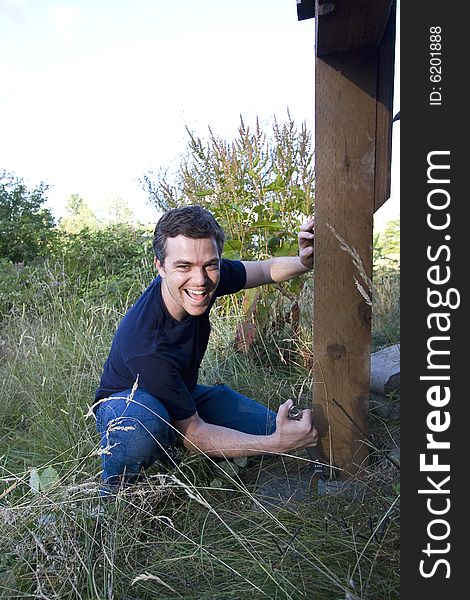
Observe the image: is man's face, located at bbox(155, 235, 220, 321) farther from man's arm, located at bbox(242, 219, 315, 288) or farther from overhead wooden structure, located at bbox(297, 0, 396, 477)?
overhead wooden structure, located at bbox(297, 0, 396, 477)

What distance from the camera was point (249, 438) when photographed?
2041 mm

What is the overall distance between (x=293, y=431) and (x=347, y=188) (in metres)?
0.82

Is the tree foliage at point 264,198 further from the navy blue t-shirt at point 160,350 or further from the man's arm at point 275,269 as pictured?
the navy blue t-shirt at point 160,350

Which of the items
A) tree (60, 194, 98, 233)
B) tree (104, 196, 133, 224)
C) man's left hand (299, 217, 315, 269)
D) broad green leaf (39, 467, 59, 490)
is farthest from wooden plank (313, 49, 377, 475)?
tree (60, 194, 98, 233)

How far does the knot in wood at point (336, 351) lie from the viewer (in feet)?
6.15

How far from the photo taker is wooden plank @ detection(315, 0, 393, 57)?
4.93ft

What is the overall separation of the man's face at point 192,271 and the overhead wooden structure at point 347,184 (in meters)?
0.50

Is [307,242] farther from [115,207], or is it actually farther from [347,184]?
[115,207]

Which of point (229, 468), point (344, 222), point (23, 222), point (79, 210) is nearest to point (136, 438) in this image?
point (229, 468)

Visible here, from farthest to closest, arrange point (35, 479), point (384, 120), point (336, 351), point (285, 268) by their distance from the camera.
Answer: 1. point (285, 268)
2. point (35, 479)
3. point (336, 351)
4. point (384, 120)

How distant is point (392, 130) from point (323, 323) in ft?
2.13

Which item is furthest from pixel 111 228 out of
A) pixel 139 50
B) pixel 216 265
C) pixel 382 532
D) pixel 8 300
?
pixel 382 532

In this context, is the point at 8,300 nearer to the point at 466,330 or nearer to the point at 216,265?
the point at 216,265

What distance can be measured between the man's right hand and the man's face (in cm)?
54
